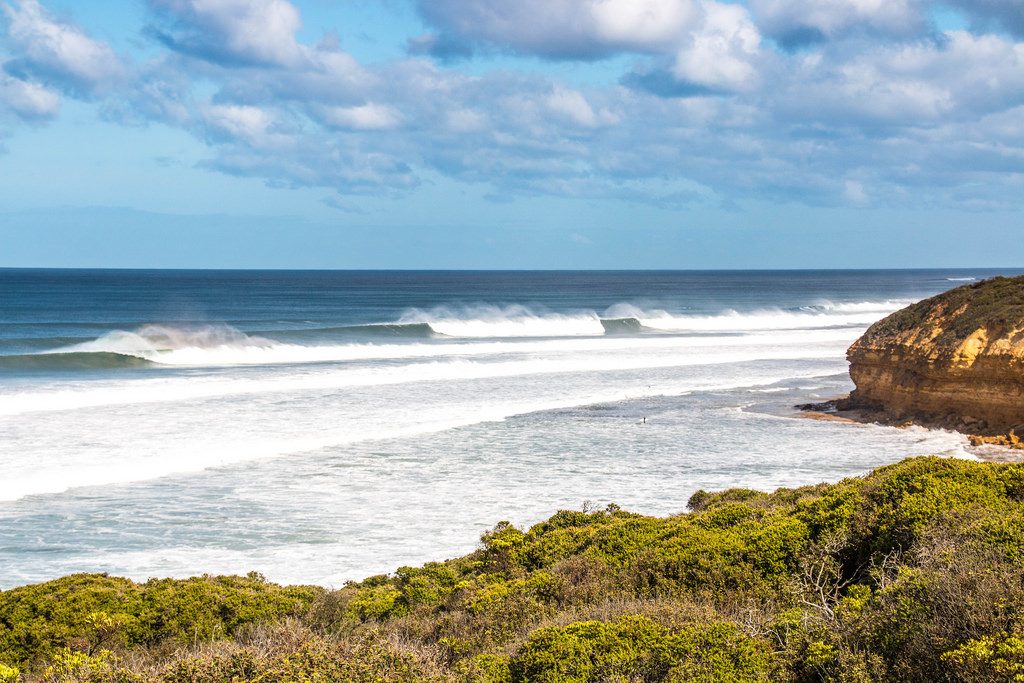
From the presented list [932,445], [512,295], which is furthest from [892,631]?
[512,295]

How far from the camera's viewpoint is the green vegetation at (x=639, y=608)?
5270mm

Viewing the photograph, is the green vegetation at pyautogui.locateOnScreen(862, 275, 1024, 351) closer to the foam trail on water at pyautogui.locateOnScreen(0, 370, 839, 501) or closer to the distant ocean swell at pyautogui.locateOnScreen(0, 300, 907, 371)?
the foam trail on water at pyautogui.locateOnScreen(0, 370, 839, 501)

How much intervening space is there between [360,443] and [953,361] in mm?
13634

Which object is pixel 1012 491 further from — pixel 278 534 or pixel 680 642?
pixel 278 534

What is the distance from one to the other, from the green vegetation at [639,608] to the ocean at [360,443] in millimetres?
2293

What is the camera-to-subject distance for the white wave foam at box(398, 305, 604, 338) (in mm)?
59469

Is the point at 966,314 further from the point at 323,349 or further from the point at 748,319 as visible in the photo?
the point at 748,319

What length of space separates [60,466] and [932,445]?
56.4 ft

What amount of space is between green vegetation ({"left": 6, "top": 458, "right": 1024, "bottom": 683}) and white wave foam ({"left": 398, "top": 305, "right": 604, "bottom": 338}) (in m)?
47.9

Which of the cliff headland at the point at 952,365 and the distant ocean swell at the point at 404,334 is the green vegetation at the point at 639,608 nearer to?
the cliff headland at the point at 952,365

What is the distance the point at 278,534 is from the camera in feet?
42.0

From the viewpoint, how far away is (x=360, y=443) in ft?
63.8

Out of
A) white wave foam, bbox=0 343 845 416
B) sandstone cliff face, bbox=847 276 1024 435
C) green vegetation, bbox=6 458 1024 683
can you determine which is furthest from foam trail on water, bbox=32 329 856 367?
green vegetation, bbox=6 458 1024 683

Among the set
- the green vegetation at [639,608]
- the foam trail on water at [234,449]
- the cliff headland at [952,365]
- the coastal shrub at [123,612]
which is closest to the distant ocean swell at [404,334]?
the foam trail on water at [234,449]
